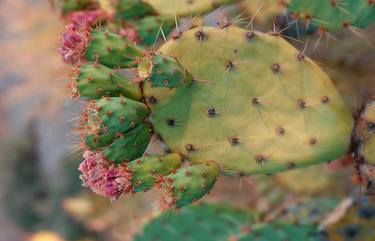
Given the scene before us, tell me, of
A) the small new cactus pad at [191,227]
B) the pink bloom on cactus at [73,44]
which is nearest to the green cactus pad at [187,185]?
the pink bloom on cactus at [73,44]

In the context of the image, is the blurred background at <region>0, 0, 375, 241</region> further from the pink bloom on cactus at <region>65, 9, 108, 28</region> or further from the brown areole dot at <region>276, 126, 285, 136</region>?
the brown areole dot at <region>276, 126, 285, 136</region>

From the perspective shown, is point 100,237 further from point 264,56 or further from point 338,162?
point 264,56

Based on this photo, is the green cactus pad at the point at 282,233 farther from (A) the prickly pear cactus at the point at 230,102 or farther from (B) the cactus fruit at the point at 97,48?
(B) the cactus fruit at the point at 97,48

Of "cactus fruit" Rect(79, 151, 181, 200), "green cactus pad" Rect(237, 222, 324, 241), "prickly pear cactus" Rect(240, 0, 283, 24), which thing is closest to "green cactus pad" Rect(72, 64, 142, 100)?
"cactus fruit" Rect(79, 151, 181, 200)

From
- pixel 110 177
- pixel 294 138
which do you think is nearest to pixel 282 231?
pixel 294 138

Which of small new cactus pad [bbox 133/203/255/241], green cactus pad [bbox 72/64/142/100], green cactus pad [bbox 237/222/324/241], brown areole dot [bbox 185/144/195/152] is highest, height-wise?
green cactus pad [bbox 72/64/142/100]

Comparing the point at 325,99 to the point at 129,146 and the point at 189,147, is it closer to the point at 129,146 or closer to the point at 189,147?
the point at 189,147
